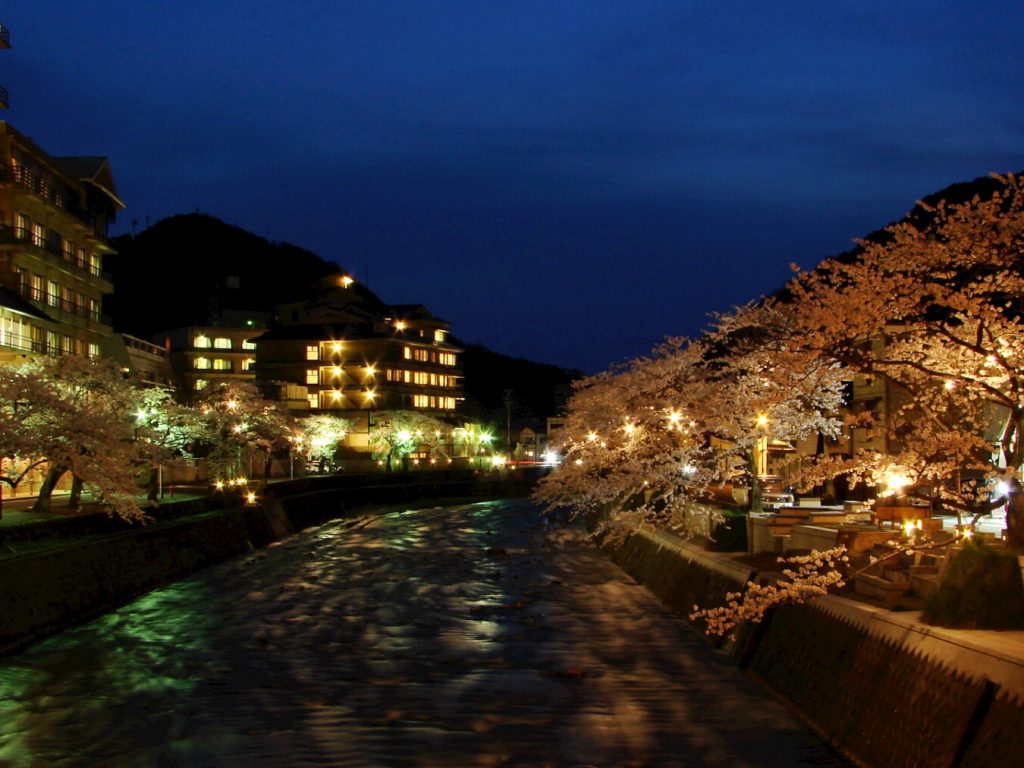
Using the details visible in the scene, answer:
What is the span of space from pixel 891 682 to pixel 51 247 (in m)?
50.3

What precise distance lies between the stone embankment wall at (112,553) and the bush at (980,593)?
19.9 m

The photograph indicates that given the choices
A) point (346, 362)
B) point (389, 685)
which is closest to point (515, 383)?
point (346, 362)

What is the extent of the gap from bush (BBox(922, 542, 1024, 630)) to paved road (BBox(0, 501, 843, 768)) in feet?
9.01

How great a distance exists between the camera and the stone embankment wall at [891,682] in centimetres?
1126

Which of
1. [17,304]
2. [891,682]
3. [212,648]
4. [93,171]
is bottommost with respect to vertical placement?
[212,648]

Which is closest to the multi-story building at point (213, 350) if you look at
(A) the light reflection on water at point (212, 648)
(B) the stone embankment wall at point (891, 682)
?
(A) the light reflection on water at point (212, 648)

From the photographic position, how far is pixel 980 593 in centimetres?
1355

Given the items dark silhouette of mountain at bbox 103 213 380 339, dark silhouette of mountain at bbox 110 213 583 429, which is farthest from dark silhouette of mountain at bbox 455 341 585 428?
dark silhouette of mountain at bbox 103 213 380 339

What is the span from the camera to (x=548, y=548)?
47750 millimetres

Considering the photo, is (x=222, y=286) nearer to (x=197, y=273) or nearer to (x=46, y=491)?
(x=197, y=273)

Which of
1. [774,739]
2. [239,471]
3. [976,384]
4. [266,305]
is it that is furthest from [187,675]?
[266,305]

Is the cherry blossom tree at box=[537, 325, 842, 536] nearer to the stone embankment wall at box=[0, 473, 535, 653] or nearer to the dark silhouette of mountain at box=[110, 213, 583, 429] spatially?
the stone embankment wall at box=[0, 473, 535, 653]

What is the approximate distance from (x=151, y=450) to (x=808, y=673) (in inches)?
1037

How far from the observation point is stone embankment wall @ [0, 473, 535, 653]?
82.1 ft
